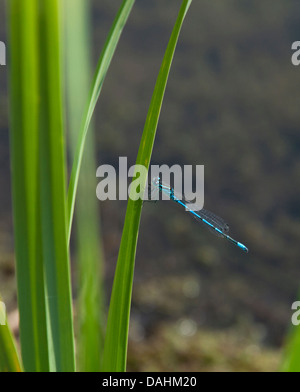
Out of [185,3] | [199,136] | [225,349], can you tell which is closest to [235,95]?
[199,136]

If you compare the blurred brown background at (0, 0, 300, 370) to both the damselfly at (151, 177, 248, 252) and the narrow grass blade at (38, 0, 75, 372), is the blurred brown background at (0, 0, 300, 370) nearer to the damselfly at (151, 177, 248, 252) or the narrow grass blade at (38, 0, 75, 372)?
the damselfly at (151, 177, 248, 252)

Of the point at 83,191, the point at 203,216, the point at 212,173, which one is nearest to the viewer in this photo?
the point at 83,191

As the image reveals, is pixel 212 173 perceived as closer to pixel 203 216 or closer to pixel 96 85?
pixel 203 216

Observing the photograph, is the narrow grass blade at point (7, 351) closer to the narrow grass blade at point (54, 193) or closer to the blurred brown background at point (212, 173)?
the narrow grass blade at point (54, 193)

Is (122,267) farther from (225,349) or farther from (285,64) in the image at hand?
(285,64)

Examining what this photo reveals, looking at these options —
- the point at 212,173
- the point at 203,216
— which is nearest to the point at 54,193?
the point at 203,216

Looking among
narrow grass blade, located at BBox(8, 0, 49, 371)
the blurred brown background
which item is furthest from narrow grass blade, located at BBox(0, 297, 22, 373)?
the blurred brown background

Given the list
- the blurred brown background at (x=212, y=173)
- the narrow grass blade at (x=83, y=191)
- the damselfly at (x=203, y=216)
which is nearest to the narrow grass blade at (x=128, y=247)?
the narrow grass blade at (x=83, y=191)
